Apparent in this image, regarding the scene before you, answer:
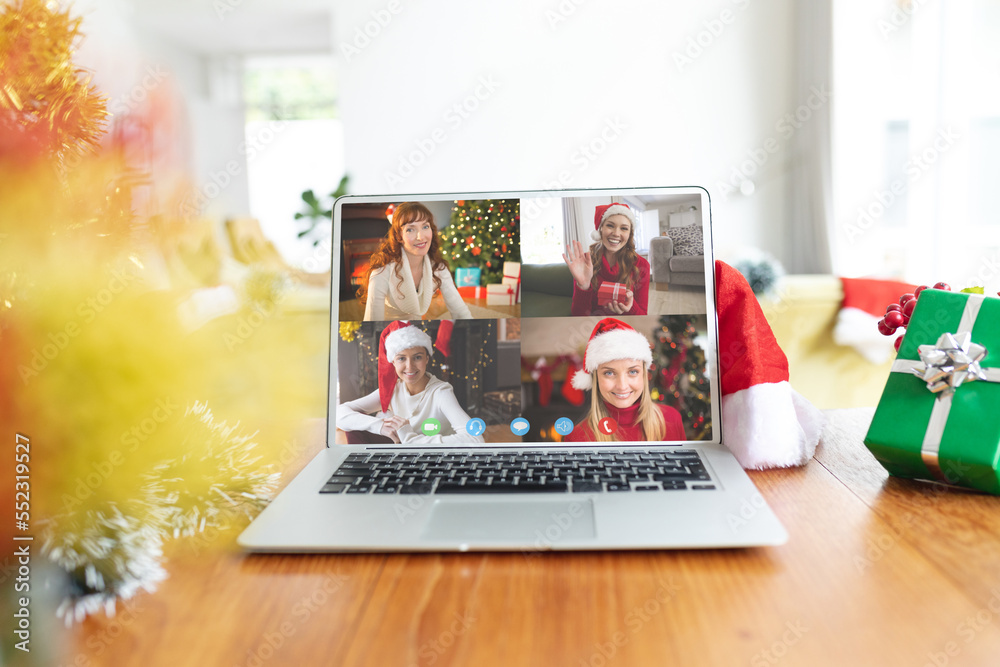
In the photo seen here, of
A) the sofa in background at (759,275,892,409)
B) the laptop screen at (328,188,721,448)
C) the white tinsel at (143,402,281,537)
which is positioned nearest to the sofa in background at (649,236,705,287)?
the laptop screen at (328,188,721,448)

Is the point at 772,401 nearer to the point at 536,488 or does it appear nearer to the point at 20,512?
the point at 536,488

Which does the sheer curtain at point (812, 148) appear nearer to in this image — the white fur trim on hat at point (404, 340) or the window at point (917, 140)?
the window at point (917, 140)

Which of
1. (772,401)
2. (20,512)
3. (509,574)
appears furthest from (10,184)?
(772,401)

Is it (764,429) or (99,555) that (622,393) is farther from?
(99,555)

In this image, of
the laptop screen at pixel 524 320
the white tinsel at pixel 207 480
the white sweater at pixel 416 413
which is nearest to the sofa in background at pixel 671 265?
the laptop screen at pixel 524 320

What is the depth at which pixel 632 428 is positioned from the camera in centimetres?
67

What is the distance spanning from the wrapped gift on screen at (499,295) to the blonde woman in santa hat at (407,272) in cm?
3

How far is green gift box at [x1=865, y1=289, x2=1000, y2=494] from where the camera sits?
55 cm

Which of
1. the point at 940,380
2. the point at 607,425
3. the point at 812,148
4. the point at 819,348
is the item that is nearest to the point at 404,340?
the point at 607,425

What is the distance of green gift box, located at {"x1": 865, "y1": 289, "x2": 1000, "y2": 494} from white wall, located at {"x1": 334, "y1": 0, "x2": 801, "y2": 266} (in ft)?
12.4

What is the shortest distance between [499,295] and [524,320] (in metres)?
0.04

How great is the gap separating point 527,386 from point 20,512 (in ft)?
1.43

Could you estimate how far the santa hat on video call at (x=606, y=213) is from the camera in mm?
695

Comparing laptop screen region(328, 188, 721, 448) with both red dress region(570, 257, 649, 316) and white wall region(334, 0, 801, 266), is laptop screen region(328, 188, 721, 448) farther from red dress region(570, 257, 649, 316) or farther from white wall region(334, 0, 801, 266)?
white wall region(334, 0, 801, 266)
